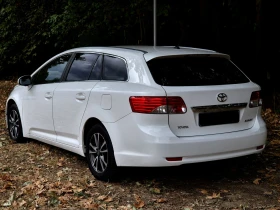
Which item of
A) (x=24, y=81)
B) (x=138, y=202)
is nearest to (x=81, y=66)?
(x=24, y=81)

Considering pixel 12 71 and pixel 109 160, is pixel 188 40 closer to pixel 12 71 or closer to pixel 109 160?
pixel 109 160

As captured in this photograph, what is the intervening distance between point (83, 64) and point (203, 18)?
702cm

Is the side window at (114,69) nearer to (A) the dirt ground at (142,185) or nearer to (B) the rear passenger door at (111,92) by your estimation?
(B) the rear passenger door at (111,92)

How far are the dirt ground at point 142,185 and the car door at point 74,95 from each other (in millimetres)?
512

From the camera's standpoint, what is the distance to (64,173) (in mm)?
6141

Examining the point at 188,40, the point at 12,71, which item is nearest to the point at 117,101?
the point at 188,40

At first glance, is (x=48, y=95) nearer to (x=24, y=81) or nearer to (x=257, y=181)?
(x=24, y=81)

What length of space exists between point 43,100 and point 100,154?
1.73 meters

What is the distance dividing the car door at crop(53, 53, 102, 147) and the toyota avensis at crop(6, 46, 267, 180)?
1cm

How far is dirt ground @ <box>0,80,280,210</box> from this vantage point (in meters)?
4.98

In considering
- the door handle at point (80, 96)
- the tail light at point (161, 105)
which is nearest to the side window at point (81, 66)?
the door handle at point (80, 96)

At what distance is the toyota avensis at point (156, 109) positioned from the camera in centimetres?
497

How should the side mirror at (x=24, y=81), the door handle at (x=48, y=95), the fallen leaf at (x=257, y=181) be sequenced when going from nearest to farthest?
the fallen leaf at (x=257, y=181) < the door handle at (x=48, y=95) < the side mirror at (x=24, y=81)

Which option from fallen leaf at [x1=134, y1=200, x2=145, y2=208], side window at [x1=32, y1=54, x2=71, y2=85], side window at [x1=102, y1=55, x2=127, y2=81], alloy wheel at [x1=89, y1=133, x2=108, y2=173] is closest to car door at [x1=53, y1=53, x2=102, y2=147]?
side window at [x1=102, y1=55, x2=127, y2=81]
